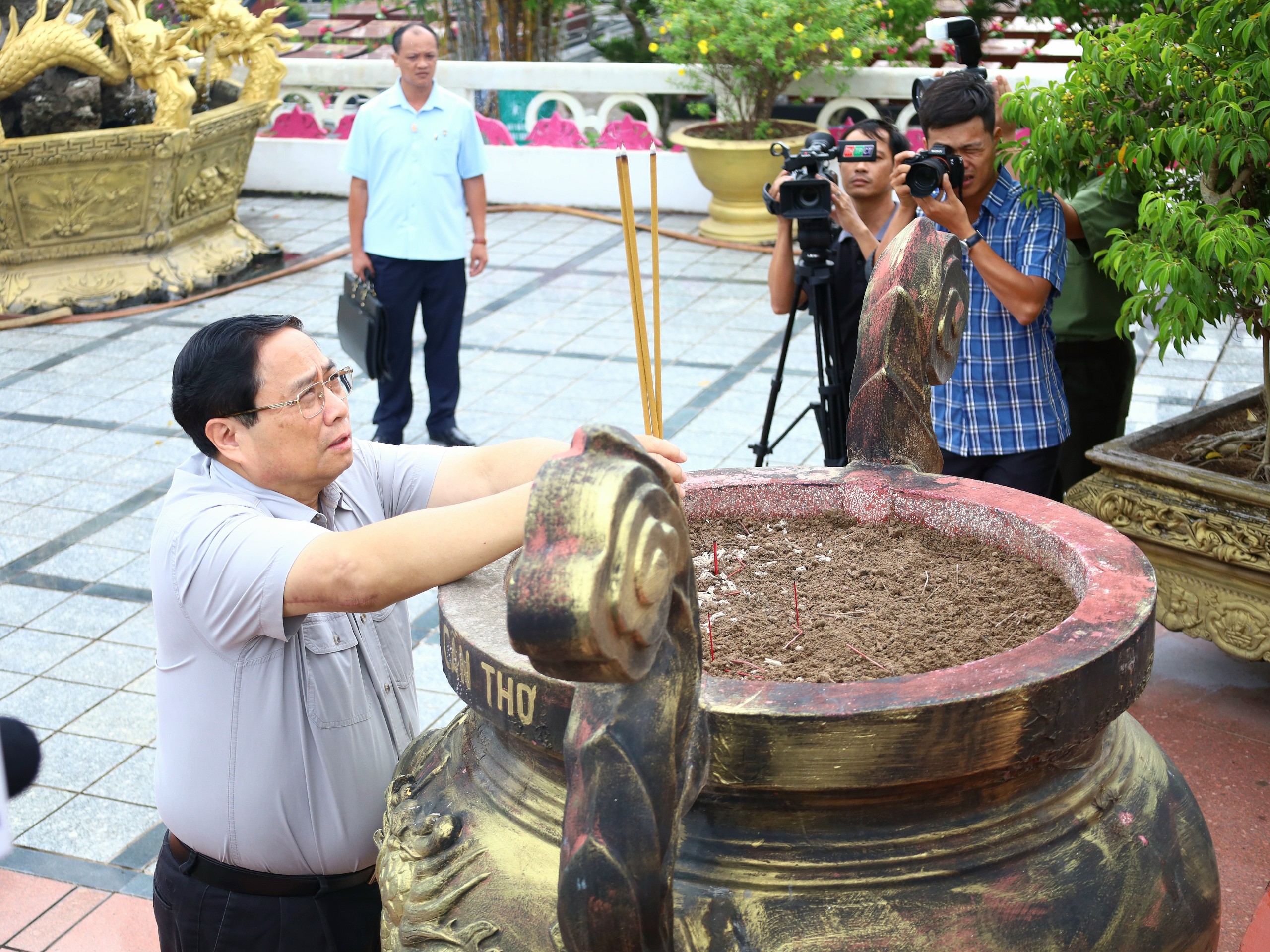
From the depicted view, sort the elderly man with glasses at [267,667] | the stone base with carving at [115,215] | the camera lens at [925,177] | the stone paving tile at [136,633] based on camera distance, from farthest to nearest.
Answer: the stone base with carving at [115,215], the stone paving tile at [136,633], the camera lens at [925,177], the elderly man with glasses at [267,667]

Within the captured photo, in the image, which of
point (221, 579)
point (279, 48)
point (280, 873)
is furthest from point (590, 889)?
point (279, 48)

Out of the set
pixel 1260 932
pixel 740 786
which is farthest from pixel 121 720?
pixel 1260 932

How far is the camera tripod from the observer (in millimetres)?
3576

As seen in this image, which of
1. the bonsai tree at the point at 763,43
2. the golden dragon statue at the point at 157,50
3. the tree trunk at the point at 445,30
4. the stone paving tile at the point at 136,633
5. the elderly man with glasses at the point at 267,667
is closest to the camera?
the elderly man with glasses at the point at 267,667

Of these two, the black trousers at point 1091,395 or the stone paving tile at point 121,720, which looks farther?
the black trousers at point 1091,395

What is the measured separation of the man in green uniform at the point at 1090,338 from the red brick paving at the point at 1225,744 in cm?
60

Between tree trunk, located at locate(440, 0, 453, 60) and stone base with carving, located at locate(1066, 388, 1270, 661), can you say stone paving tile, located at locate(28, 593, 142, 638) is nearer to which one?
stone base with carving, located at locate(1066, 388, 1270, 661)

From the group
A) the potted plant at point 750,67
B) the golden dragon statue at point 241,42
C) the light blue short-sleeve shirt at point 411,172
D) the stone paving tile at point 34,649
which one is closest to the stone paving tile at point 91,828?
the stone paving tile at point 34,649

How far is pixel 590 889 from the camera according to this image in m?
1.14

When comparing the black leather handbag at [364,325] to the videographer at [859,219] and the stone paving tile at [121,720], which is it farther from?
the videographer at [859,219]

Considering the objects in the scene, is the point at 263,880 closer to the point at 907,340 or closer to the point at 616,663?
the point at 616,663

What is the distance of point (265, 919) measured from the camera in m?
1.85

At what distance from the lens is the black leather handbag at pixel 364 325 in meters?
5.05

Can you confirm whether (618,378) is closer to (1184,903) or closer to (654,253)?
(654,253)
